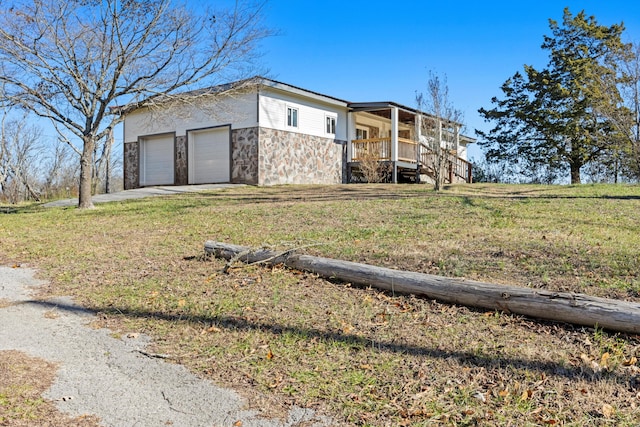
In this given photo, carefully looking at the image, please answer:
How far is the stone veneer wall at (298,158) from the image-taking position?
18.4m

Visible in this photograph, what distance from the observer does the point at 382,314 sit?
14.6 feet

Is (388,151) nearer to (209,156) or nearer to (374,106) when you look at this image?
(374,106)

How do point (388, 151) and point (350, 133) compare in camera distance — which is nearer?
point (388, 151)

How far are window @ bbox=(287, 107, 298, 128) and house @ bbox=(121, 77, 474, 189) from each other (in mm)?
40

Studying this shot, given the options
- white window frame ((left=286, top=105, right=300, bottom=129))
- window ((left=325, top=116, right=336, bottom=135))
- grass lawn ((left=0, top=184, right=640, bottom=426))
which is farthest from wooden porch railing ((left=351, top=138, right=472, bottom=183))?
grass lawn ((left=0, top=184, right=640, bottom=426))

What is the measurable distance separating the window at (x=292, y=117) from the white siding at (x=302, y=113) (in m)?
0.13

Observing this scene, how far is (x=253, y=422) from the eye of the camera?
2896 mm

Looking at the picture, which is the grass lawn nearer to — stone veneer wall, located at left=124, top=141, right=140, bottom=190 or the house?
the house

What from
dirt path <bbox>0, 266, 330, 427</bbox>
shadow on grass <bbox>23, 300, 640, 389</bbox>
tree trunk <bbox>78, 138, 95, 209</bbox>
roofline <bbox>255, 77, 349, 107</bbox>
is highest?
roofline <bbox>255, 77, 349, 107</bbox>

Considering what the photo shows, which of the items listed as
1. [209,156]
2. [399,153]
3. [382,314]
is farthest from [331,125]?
[382,314]

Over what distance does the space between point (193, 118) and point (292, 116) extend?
407 centimetres

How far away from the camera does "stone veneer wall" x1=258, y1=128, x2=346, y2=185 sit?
60.5 ft

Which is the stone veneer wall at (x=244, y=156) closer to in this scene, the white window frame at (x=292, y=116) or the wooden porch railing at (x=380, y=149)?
the white window frame at (x=292, y=116)

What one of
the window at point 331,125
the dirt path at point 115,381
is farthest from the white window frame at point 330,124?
the dirt path at point 115,381
